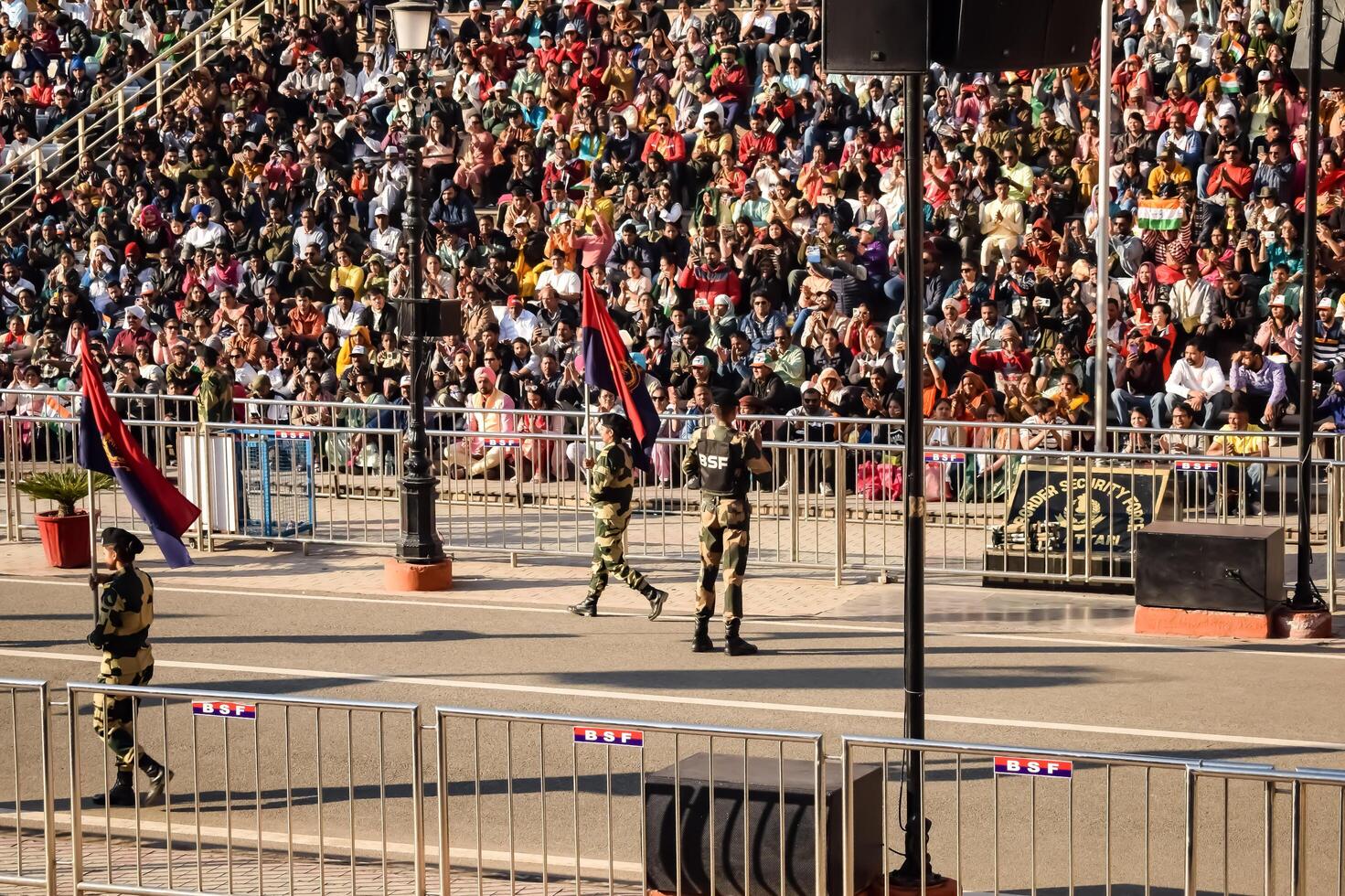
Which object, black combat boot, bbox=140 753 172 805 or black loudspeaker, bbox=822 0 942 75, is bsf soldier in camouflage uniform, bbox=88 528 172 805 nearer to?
black combat boot, bbox=140 753 172 805

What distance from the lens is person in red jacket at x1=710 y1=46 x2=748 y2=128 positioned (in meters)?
26.1

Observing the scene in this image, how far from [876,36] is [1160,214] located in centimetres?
1497

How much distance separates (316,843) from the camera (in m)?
10.5

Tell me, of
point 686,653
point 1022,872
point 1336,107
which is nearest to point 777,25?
point 1336,107

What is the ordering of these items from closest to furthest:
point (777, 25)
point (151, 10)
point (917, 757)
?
point (917, 757) → point (777, 25) → point (151, 10)

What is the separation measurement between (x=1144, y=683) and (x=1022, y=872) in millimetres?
3979

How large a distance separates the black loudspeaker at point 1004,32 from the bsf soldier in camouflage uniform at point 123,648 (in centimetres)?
595

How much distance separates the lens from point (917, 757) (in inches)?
326

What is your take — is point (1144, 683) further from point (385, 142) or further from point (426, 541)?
point (385, 142)

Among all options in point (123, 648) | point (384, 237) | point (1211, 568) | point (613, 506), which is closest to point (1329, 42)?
point (1211, 568)

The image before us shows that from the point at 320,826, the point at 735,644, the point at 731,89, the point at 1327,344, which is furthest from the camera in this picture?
the point at 731,89

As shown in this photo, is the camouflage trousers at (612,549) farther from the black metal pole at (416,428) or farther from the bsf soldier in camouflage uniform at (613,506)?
the black metal pole at (416,428)

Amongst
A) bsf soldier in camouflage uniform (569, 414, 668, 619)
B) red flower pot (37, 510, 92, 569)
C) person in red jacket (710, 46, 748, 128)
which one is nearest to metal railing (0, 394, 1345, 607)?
red flower pot (37, 510, 92, 569)

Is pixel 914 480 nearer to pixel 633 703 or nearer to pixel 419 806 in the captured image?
pixel 419 806
